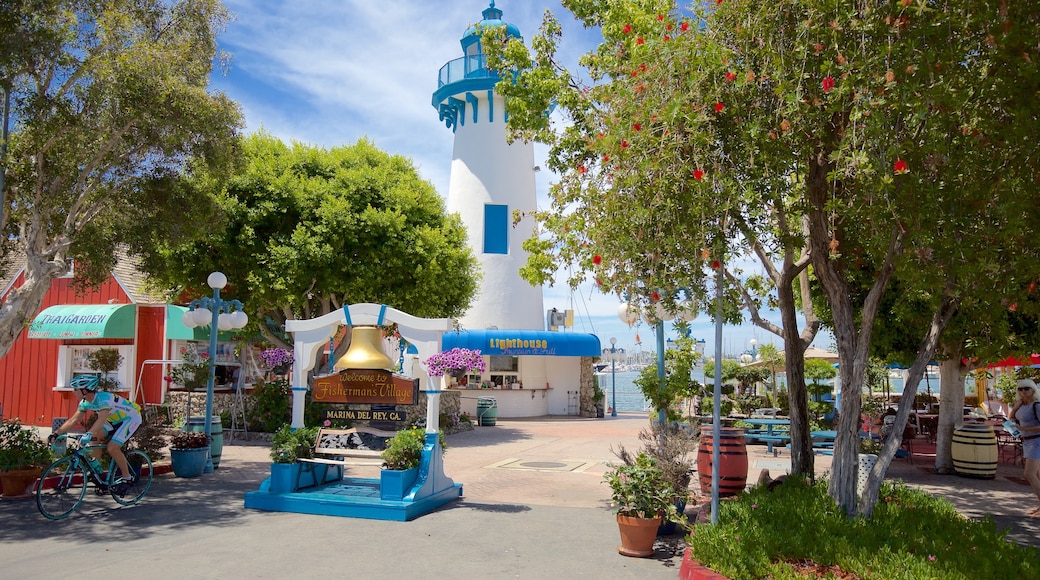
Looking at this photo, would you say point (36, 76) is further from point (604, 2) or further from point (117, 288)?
point (117, 288)

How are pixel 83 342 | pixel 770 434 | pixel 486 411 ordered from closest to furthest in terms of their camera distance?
pixel 770 434, pixel 83 342, pixel 486 411

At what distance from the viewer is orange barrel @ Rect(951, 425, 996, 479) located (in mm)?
13281

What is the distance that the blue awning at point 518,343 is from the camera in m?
26.5

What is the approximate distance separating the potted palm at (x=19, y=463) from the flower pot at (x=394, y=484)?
5.13 m

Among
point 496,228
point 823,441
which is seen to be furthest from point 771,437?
point 496,228

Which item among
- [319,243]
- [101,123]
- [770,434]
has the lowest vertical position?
[770,434]

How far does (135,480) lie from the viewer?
10.2 metres

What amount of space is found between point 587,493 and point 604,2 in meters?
8.02

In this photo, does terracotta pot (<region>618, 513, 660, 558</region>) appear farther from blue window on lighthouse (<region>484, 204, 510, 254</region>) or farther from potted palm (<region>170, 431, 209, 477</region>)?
blue window on lighthouse (<region>484, 204, 510, 254</region>)

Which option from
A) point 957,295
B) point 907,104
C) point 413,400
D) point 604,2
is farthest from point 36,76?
point 957,295

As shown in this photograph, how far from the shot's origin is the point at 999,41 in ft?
18.7

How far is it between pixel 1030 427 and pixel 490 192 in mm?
20710

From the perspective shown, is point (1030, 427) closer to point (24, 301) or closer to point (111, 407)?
point (111, 407)

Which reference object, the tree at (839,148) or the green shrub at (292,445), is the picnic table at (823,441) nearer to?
the tree at (839,148)
